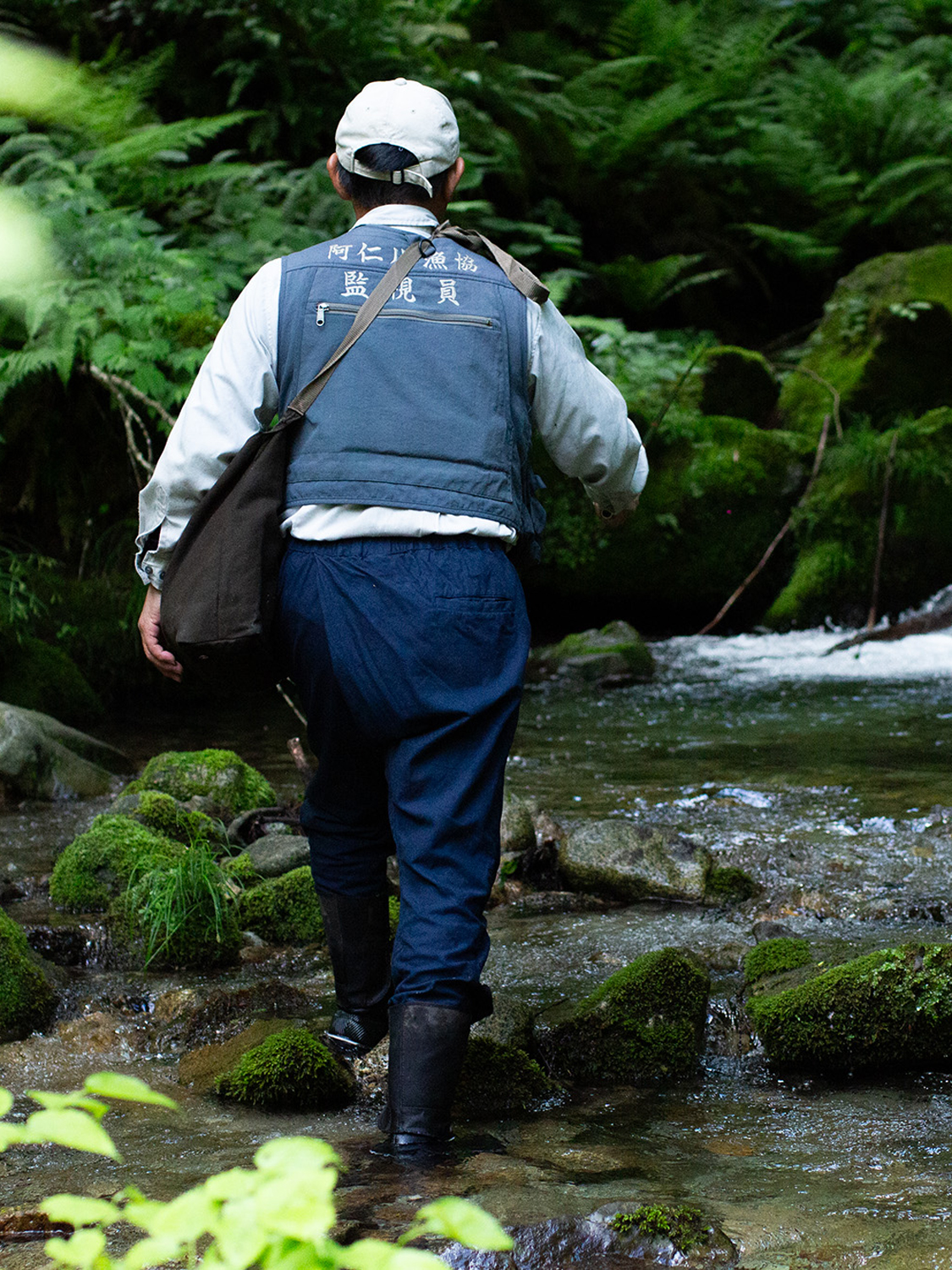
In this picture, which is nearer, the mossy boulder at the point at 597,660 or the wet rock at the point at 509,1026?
the wet rock at the point at 509,1026

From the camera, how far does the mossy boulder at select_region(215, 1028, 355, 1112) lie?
247cm

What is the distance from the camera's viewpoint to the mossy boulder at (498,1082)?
8.23 feet

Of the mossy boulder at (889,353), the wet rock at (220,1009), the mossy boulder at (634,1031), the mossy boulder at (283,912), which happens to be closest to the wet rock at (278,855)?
the mossy boulder at (283,912)

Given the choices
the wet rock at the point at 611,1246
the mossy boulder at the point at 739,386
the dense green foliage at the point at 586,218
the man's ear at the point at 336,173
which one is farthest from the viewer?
the mossy boulder at the point at 739,386

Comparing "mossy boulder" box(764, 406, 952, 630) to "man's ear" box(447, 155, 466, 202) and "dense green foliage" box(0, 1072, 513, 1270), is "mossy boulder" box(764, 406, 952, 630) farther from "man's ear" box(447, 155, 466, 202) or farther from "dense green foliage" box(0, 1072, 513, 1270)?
"dense green foliage" box(0, 1072, 513, 1270)

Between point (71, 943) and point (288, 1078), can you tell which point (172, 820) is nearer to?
point (71, 943)

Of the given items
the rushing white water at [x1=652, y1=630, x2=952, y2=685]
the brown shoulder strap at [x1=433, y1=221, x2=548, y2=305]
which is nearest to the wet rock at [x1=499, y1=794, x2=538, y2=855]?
the brown shoulder strap at [x1=433, y1=221, x2=548, y2=305]

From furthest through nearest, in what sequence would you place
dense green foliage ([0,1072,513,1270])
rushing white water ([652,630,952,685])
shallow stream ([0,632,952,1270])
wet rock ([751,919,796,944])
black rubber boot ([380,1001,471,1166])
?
rushing white water ([652,630,952,685])
wet rock ([751,919,796,944])
black rubber boot ([380,1001,471,1166])
shallow stream ([0,632,952,1270])
dense green foliage ([0,1072,513,1270])

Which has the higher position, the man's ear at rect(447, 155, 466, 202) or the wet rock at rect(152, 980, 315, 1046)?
the man's ear at rect(447, 155, 466, 202)

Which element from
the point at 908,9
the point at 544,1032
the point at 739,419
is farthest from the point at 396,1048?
the point at 908,9

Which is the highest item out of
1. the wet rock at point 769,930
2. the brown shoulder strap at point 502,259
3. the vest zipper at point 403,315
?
the brown shoulder strap at point 502,259

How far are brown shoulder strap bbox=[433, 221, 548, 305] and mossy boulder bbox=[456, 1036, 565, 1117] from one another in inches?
63.9

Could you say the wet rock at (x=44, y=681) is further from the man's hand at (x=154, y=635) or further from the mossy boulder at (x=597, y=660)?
the man's hand at (x=154, y=635)

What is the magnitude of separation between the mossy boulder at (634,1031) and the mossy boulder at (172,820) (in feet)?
6.38
